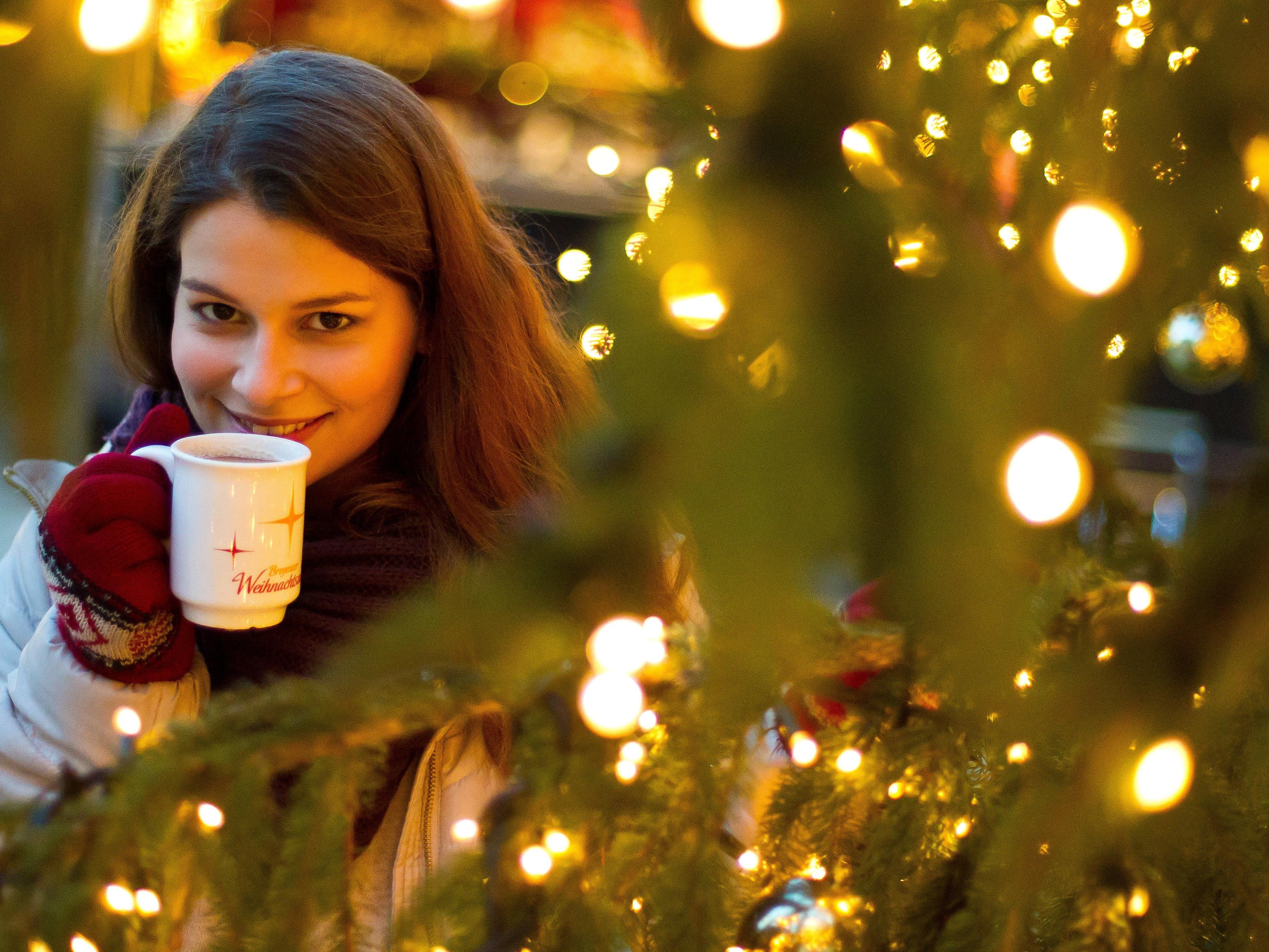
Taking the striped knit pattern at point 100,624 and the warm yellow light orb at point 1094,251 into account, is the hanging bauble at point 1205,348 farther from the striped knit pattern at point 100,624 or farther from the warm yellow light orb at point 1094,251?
the striped knit pattern at point 100,624

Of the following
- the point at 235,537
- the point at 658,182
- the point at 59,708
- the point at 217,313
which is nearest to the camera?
the point at 658,182

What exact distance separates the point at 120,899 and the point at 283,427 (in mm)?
654

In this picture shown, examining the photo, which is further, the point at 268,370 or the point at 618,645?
the point at 268,370

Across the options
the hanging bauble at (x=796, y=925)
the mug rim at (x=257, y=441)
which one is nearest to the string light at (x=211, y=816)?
the hanging bauble at (x=796, y=925)

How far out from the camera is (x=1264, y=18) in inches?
14.3

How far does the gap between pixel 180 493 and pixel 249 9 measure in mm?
442

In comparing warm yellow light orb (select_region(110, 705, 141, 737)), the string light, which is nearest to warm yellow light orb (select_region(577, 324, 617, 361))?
the string light

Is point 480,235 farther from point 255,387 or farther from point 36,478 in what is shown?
point 36,478

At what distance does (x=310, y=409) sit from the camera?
38.9 inches

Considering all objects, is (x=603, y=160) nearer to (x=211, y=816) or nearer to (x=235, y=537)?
(x=235, y=537)

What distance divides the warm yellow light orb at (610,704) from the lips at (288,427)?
636 millimetres

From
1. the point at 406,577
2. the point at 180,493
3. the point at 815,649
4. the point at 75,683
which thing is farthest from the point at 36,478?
the point at 815,649

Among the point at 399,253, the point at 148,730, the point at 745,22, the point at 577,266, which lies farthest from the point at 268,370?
the point at 745,22

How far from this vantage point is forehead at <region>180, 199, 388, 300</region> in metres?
0.92
